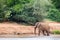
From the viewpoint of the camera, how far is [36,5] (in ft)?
94.6

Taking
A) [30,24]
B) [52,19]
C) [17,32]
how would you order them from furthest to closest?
1. [52,19]
2. [30,24]
3. [17,32]

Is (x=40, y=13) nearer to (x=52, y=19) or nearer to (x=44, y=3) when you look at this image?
(x=44, y=3)

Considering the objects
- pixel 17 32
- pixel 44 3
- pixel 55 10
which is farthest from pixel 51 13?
pixel 17 32

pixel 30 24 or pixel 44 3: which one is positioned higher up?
pixel 44 3

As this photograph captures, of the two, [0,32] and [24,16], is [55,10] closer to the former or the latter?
[24,16]

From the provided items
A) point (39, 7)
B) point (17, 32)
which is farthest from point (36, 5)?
point (17, 32)

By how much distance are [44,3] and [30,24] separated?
2.67 m

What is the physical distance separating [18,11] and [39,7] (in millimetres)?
2298

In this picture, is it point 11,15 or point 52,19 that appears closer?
point 11,15

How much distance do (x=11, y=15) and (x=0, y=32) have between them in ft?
18.7

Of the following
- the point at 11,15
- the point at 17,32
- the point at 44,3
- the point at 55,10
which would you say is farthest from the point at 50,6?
the point at 17,32

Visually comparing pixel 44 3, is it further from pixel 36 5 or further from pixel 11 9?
pixel 11 9

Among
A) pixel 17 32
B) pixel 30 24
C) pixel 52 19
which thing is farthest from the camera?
pixel 52 19

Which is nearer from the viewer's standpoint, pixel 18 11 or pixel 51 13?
pixel 18 11
